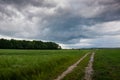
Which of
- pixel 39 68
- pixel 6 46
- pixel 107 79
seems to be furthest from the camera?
pixel 6 46

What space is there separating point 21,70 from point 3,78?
2.88 m

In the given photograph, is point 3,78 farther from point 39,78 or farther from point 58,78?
point 58,78

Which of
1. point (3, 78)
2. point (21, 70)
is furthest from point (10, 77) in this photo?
point (21, 70)

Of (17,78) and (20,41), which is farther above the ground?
(20,41)

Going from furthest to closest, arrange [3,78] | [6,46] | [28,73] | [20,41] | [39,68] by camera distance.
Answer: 1. [20,41]
2. [6,46]
3. [39,68]
4. [28,73]
5. [3,78]

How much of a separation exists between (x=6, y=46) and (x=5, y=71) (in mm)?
154138

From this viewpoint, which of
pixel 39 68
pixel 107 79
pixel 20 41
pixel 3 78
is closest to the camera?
pixel 3 78

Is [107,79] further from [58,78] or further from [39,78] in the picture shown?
[39,78]

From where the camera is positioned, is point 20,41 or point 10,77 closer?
point 10,77

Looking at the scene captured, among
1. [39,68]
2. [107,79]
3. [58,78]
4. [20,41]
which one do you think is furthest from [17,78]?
[20,41]

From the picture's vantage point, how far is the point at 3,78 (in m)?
18.3

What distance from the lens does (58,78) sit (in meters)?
20.8

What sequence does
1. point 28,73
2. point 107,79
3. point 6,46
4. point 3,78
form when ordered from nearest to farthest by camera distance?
point 3,78 → point 107,79 → point 28,73 → point 6,46

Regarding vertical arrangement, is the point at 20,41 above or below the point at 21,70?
above
